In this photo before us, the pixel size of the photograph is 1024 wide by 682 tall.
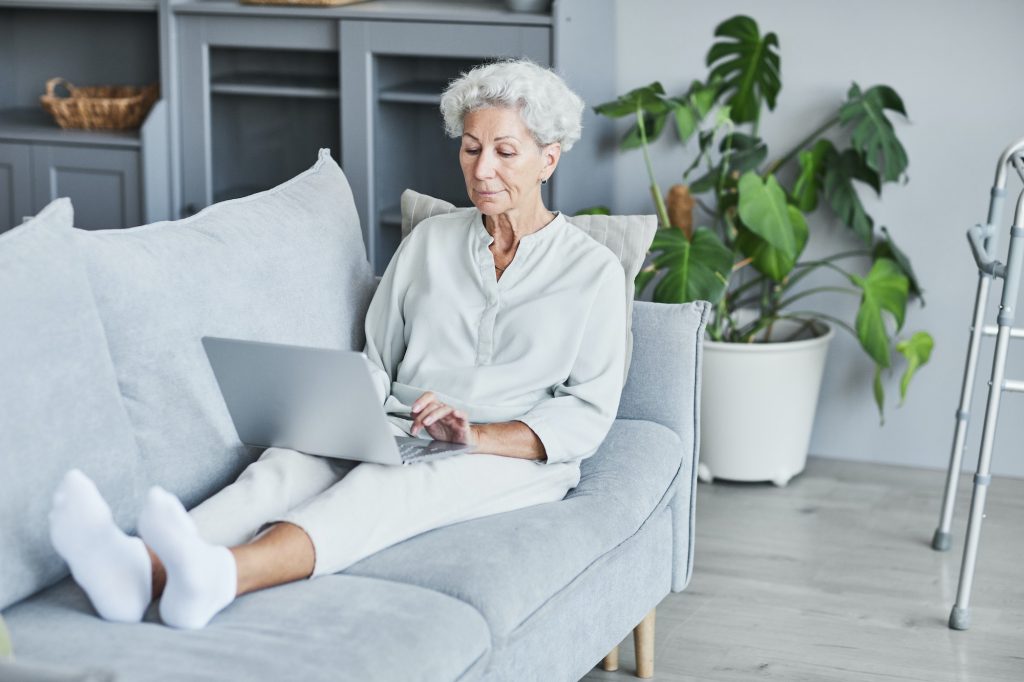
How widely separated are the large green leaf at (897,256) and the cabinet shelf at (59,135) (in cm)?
202

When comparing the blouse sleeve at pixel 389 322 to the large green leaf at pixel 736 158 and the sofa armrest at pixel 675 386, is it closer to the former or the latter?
the sofa armrest at pixel 675 386

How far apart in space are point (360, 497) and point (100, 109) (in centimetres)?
231

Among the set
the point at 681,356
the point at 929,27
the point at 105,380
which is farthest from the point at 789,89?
the point at 105,380

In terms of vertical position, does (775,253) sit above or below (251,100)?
below

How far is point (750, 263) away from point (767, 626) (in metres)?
1.16

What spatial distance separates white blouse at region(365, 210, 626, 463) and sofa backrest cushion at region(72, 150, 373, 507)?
4.9 inches

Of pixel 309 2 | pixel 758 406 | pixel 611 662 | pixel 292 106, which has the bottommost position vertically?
pixel 611 662

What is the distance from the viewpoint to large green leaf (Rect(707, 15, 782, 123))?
334 cm

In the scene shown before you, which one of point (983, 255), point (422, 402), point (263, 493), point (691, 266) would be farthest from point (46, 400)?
point (983, 255)

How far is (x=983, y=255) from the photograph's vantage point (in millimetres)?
2689

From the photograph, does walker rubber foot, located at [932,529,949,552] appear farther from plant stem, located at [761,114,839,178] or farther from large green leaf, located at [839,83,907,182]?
plant stem, located at [761,114,839,178]

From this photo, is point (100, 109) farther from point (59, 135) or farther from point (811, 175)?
point (811, 175)

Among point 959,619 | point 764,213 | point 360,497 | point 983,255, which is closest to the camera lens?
point 360,497

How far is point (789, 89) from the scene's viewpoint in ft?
11.5
